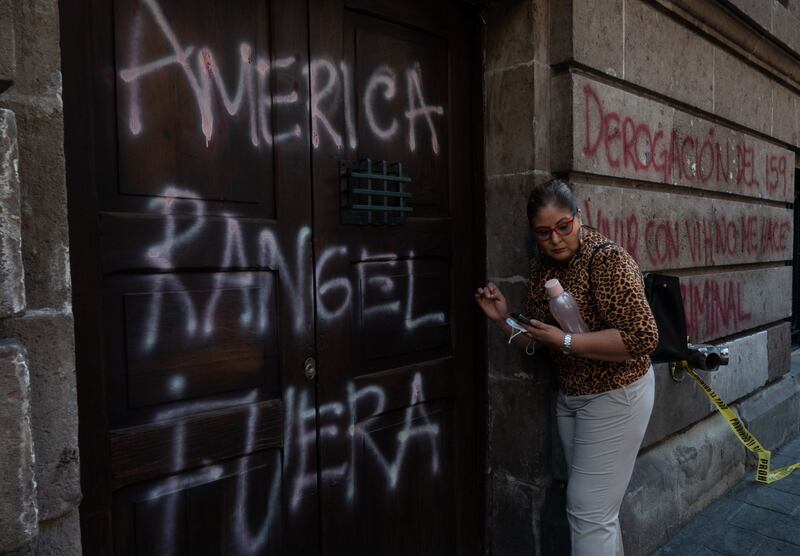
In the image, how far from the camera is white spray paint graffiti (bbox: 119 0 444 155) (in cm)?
184

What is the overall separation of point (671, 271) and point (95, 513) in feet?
10.7

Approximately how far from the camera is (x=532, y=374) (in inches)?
111

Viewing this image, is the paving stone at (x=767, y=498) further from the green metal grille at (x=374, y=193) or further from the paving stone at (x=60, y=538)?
the paving stone at (x=60, y=538)

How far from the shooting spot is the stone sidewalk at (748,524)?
10.9 ft

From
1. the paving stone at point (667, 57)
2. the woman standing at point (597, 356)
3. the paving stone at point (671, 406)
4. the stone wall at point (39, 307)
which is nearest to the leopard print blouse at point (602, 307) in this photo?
the woman standing at point (597, 356)

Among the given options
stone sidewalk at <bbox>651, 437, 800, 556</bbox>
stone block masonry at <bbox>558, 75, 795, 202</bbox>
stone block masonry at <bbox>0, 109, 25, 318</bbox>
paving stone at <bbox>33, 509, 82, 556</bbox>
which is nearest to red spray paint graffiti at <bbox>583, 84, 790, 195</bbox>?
stone block masonry at <bbox>558, 75, 795, 202</bbox>

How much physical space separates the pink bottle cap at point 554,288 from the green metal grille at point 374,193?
675 millimetres

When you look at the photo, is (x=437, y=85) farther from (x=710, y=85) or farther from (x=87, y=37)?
(x=710, y=85)

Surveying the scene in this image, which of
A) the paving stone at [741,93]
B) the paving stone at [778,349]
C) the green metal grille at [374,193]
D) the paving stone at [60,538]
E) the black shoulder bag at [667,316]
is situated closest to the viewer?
the paving stone at [60,538]

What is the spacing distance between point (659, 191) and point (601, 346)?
1.75 m

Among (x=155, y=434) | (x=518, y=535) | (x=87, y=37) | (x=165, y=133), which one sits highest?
(x=87, y=37)

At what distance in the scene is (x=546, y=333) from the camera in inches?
89.0

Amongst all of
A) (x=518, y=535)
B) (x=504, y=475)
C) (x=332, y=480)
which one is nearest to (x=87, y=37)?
(x=332, y=480)

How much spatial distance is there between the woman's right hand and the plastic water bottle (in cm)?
26
